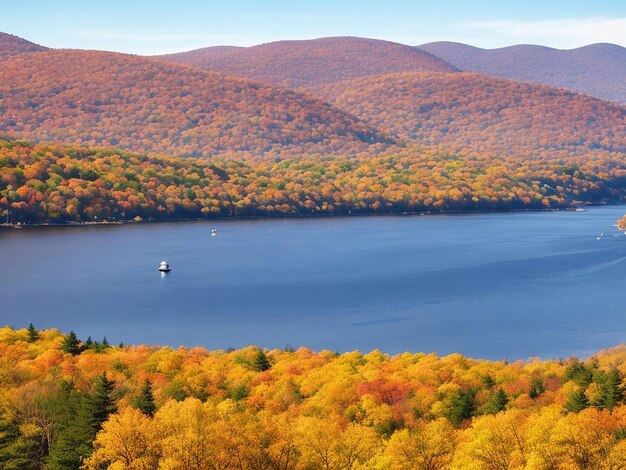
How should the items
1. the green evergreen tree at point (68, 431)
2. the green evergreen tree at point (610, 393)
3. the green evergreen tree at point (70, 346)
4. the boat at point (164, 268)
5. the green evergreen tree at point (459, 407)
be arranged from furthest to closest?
1. the boat at point (164, 268)
2. the green evergreen tree at point (70, 346)
3. the green evergreen tree at point (459, 407)
4. the green evergreen tree at point (610, 393)
5. the green evergreen tree at point (68, 431)

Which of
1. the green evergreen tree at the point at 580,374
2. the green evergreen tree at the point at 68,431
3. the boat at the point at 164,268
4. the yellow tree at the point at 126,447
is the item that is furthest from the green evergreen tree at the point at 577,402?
the boat at the point at 164,268

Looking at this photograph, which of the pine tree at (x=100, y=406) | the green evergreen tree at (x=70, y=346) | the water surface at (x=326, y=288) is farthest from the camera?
the water surface at (x=326, y=288)

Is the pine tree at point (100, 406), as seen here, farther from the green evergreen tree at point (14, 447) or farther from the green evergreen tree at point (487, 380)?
the green evergreen tree at point (487, 380)

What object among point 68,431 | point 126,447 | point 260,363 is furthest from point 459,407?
point 68,431

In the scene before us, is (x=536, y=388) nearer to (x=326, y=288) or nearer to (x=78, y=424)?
(x=78, y=424)

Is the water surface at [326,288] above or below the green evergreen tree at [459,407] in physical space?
below

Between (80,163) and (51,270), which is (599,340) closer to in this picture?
(51,270)
